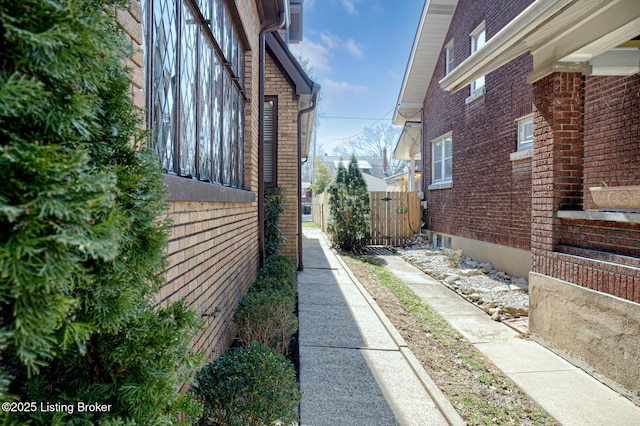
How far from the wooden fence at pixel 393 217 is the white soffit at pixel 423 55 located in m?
3.33

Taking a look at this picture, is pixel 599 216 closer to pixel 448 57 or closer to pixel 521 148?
pixel 521 148

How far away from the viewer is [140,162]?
46.1 inches

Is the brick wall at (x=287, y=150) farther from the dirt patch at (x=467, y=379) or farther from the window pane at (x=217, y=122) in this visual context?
the window pane at (x=217, y=122)

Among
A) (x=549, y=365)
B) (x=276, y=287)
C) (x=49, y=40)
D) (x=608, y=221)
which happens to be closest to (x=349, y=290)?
(x=276, y=287)

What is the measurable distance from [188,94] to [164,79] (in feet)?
1.58

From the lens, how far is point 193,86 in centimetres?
285

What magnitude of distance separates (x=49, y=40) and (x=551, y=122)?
5041 millimetres

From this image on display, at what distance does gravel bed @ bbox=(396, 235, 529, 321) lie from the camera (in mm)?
5859

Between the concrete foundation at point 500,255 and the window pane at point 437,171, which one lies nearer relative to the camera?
the concrete foundation at point 500,255

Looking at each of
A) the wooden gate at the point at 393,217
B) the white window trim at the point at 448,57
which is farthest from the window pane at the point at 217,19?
the wooden gate at the point at 393,217

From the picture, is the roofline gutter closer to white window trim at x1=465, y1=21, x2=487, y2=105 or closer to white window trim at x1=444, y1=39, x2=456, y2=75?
white window trim at x1=465, y1=21, x2=487, y2=105

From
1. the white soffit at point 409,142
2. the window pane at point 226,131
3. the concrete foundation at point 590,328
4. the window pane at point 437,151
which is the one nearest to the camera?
the concrete foundation at point 590,328

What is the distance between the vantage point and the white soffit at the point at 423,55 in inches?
446

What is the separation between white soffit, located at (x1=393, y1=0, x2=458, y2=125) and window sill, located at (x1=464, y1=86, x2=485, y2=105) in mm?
3136
